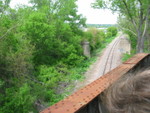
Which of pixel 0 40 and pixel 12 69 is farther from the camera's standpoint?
pixel 12 69

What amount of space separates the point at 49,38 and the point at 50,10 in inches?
248

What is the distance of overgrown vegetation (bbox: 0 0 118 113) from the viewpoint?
8062mm

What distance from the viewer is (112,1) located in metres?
17.2

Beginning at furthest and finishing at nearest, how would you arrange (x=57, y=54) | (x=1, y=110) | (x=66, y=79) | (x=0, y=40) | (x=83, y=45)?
(x=83, y=45) → (x=57, y=54) → (x=66, y=79) → (x=0, y=40) → (x=1, y=110)

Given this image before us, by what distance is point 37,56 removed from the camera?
52.9 ft

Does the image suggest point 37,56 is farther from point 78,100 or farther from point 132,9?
point 78,100

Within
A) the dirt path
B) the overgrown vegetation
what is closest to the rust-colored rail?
the overgrown vegetation

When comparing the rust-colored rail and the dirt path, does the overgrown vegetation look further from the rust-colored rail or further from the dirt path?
the rust-colored rail

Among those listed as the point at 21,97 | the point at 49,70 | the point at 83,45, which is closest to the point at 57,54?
the point at 49,70

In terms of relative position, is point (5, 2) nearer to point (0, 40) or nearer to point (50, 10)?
point (0, 40)

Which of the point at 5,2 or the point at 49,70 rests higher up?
the point at 5,2

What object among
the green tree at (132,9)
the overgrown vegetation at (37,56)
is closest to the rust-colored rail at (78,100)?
the overgrown vegetation at (37,56)

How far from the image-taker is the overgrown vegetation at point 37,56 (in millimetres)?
8062

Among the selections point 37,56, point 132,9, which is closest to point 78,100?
point 37,56
